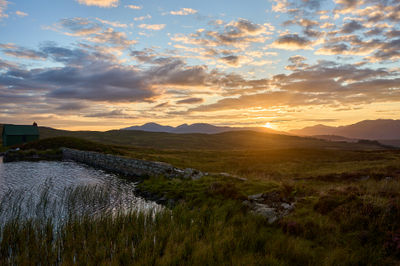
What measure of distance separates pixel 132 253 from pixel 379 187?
1460 cm

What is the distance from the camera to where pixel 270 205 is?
12695 mm

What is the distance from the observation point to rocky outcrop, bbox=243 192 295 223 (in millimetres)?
11344

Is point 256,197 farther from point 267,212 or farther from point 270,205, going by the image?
point 267,212

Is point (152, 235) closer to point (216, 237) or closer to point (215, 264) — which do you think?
point (216, 237)

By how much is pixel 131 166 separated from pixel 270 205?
22528 mm

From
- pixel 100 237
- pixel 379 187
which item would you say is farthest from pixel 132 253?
pixel 379 187

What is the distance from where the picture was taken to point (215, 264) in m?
7.13

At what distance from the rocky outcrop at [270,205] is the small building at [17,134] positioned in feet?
261

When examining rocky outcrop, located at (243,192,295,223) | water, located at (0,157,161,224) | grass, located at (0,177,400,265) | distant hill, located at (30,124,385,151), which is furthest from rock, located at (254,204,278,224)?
distant hill, located at (30,124,385,151)

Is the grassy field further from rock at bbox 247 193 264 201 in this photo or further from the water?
rock at bbox 247 193 264 201

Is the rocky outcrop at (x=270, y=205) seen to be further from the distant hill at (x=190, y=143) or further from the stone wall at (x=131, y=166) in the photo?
the distant hill at (x=190, y=143)

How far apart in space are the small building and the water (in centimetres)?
5279

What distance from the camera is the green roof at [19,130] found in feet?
222

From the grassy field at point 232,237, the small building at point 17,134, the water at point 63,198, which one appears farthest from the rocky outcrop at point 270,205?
the small building at point 17,134
